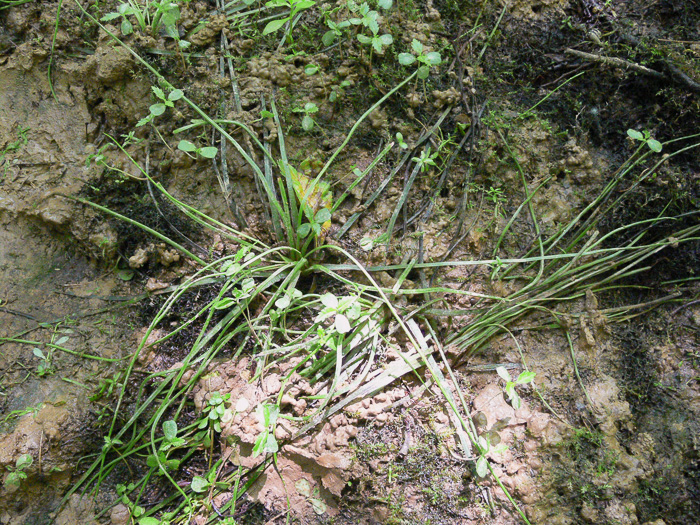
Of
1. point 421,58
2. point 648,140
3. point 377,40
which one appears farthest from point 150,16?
point 648,140

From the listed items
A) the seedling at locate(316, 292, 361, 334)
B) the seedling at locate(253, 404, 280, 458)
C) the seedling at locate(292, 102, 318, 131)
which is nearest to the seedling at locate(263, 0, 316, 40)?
the seedling at locate(292, 102, 318, 131)

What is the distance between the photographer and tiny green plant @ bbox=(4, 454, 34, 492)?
170cm

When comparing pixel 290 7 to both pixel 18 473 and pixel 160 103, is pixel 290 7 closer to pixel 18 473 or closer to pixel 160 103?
pixel 160 103

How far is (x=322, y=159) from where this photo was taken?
2182 millimetres

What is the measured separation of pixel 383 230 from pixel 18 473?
181 centimetres

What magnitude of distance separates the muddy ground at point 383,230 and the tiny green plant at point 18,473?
0.13 feet

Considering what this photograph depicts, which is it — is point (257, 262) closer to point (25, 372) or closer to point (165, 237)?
point (165, 237)

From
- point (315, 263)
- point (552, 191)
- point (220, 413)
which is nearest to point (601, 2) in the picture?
point (552, 191)

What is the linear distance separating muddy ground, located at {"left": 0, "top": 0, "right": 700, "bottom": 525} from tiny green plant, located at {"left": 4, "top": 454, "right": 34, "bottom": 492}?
4 cm

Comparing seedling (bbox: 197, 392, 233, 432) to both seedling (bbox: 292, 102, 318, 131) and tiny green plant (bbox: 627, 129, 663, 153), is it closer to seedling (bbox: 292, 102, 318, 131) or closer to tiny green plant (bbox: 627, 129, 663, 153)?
seedling (bbox: 292, 102, 318, 131)

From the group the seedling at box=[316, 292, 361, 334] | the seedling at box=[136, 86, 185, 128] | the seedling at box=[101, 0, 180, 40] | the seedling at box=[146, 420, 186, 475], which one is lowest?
the seedling at box=[146, 420, 186, 475]

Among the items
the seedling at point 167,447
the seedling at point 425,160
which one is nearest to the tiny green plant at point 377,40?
the seedling at point 425,160

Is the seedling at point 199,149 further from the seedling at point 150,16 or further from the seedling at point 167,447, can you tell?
the seedling at point 167,447

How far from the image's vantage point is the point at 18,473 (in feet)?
5.59
